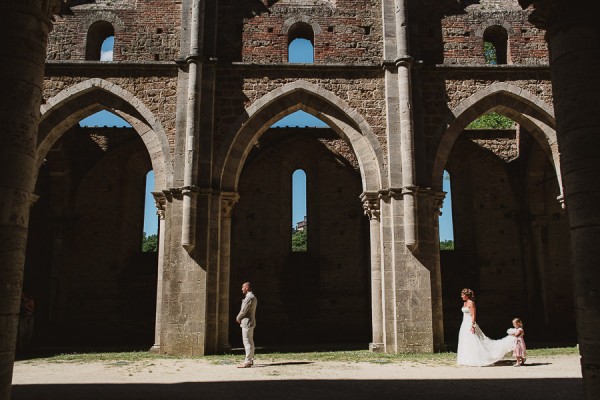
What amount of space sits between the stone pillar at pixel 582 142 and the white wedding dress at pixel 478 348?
5.49 m

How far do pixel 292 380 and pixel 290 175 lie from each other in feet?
33.5

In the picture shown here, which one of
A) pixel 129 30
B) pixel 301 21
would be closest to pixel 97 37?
pixel 129 30

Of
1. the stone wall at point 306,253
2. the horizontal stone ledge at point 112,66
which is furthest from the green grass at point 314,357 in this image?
the horizontal stone ledge at point 112,66

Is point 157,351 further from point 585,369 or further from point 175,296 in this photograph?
point 585,369

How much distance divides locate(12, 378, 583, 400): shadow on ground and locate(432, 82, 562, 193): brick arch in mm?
6232

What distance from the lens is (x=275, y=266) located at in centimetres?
1596

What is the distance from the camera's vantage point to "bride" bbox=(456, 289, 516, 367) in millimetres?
8992

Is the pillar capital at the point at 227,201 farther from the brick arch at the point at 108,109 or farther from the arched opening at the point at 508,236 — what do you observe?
the arched opening at the point at 508,236

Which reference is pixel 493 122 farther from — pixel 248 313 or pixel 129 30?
pixel 248 313

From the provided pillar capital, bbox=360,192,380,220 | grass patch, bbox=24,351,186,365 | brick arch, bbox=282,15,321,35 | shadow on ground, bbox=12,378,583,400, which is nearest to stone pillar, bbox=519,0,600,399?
shadow on ground, bbox=12,378,583,400

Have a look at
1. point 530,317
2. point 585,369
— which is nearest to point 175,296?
point 585,369

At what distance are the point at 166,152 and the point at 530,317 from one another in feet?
39.0

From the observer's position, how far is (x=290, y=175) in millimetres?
16922

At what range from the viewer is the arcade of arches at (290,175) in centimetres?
1134
